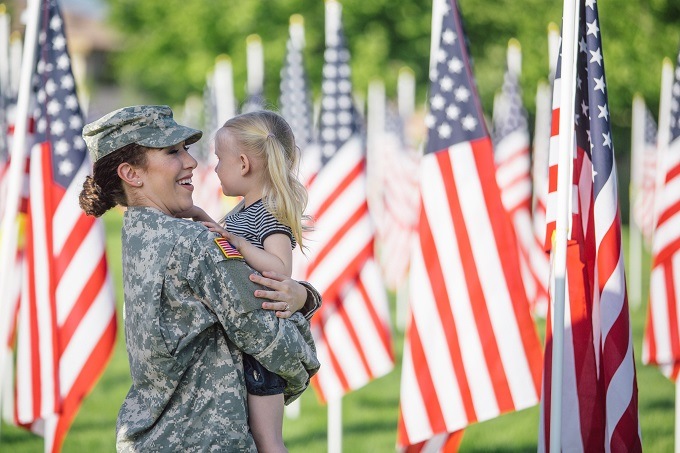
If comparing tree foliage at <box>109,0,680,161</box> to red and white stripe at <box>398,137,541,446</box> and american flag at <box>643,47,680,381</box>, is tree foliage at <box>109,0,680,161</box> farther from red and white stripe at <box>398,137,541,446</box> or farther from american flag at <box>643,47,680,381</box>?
red and white stripe at <box>398,137,541,446</box>

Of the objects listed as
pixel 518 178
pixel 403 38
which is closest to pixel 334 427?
pixel 518 178

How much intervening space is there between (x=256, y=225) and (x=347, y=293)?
4.49 meters

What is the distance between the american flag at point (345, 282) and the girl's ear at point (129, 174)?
4.54 metres

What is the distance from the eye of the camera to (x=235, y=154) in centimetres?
362

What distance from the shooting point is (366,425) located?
8.43 metres

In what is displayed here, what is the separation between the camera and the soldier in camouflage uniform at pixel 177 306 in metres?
3.16

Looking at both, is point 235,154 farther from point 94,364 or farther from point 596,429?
point 94,364

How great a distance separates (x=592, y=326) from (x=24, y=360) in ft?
11.6

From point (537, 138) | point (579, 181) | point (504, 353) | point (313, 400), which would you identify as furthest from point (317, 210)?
point (537, 138)

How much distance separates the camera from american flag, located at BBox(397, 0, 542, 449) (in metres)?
5.53

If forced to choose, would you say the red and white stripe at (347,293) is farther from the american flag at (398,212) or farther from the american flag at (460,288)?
the american flag at (398,212)

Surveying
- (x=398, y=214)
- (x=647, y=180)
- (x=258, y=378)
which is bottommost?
(x=258, y=378)

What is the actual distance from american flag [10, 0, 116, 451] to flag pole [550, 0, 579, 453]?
117 inches

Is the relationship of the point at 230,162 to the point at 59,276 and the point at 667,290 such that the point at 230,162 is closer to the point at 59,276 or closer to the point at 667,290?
the point at 59,276
